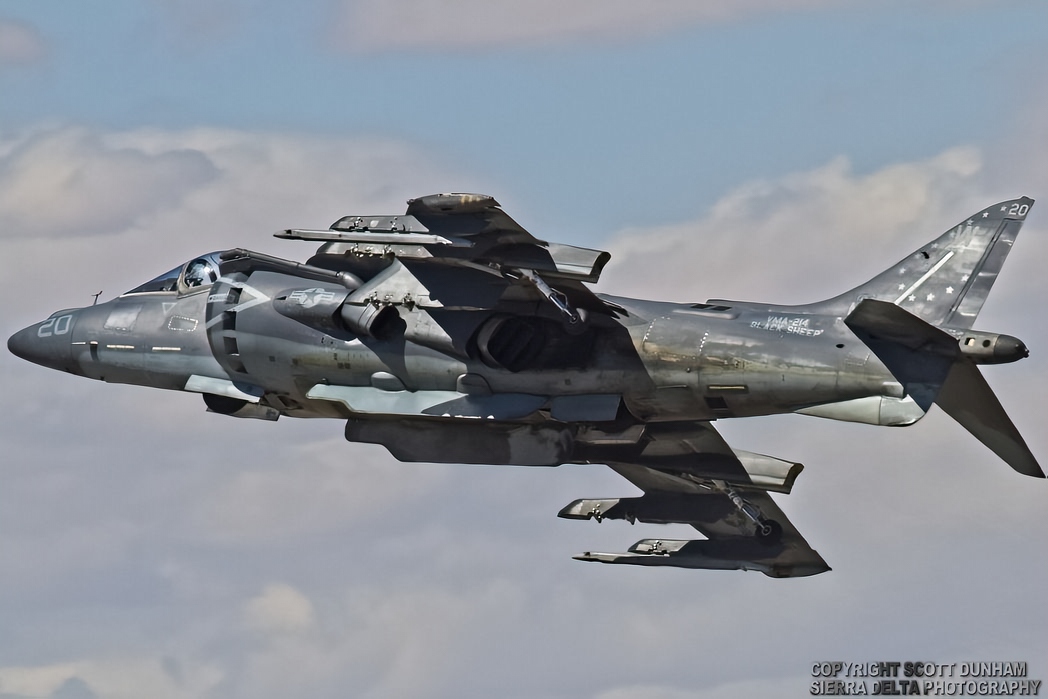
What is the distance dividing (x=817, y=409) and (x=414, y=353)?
656 cm

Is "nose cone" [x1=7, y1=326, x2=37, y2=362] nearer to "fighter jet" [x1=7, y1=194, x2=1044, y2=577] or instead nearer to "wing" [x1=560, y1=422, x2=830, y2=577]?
"fighter jet" [x1=7, y1=194, x2=1044, y2=577]

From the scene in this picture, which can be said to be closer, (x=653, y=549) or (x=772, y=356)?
(x=772, y=356)

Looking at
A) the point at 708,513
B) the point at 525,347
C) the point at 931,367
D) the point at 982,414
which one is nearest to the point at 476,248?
the point at 525,347

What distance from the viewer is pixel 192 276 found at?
36.7 metres

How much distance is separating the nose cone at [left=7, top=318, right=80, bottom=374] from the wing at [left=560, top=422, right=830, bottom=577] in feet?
31.2

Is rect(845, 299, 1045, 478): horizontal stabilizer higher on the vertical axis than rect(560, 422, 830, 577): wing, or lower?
higher

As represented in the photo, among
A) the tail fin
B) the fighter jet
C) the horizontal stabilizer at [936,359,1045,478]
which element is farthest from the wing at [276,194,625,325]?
the horizontal stabilizer at [936,359,1045,478]

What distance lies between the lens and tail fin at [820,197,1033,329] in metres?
31.9

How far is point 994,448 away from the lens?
32.1 m

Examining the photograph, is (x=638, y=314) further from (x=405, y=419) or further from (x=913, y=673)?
(x=913, y=673)

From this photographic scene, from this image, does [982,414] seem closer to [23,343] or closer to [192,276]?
[192,276]

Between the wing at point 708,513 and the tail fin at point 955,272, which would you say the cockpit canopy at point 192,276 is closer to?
the wing at point 708,513

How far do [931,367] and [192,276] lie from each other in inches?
518

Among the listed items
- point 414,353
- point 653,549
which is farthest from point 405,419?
point 653,549
